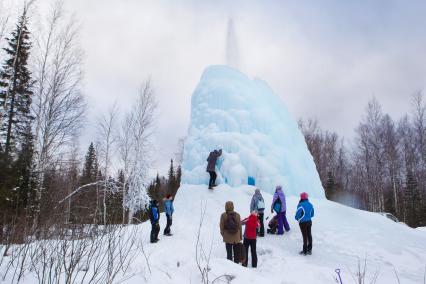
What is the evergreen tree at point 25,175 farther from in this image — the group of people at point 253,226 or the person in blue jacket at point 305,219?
the person in blue jacket at point 305,219

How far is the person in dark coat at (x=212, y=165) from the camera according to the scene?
10.8m

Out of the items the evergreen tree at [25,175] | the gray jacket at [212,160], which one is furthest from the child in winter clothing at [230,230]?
the evergreen tree at [25,175]

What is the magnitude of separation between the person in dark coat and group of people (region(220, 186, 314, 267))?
2529mm

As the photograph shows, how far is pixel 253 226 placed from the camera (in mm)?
6633

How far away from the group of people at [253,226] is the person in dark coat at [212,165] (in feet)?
8.30

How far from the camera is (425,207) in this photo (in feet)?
78.0

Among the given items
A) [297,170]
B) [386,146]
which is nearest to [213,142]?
[297,170]

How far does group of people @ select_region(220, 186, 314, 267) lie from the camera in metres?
6.57

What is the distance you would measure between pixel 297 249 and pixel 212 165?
4127mm

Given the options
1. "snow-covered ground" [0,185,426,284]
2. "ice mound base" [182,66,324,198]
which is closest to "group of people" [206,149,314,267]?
"snow-covered ground" [0,185,426,284]

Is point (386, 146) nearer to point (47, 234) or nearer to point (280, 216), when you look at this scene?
point (280, 216)

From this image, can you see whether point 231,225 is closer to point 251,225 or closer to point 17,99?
point 251,225

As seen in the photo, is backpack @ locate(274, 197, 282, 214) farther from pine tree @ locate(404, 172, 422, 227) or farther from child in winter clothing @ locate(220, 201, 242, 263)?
pine tree @ locate(404, 172, 422, 227)

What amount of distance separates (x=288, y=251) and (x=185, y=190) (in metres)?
4.94
